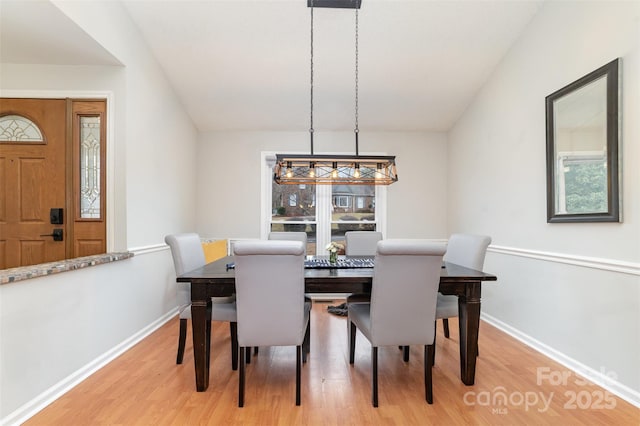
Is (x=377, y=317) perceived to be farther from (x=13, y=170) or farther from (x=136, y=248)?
(x=13, y=170)

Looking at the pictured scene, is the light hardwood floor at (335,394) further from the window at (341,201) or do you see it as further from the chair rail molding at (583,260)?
the window at (341,201)

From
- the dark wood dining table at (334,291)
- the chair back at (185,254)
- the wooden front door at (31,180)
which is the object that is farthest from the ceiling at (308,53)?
the dark wood dining table at (334,291)

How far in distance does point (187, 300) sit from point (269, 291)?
4.04 ft

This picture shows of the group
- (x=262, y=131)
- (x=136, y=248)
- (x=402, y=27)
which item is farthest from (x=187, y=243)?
(x=402, y=27)

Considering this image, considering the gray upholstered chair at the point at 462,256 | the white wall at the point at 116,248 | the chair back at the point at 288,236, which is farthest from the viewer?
the chair back at the point at 288,236

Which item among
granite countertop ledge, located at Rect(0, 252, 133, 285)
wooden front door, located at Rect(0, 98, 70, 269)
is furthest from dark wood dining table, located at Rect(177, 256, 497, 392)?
wooden front door, located at Rect(0, 98, 70, 269)

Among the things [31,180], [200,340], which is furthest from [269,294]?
[31,180]

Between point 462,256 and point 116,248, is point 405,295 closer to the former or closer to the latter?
point 462,256

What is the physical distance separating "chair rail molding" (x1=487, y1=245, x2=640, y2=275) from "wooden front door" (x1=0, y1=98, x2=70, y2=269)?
163 inches

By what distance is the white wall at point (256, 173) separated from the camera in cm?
464

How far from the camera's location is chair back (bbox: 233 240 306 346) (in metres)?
1.86

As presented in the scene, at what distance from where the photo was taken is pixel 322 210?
4746mm

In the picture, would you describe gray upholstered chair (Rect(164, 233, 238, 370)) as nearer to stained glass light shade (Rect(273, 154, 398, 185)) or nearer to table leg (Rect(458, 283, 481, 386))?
stained glass light shade (Rect(273, 154, 398, 185))

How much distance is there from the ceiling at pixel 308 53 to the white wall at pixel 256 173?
29 centimetres
